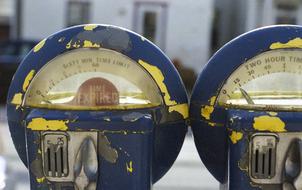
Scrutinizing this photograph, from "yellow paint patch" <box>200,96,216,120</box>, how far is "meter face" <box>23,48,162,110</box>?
16 cm

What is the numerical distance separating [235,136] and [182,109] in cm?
29

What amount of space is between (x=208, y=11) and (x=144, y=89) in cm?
1388

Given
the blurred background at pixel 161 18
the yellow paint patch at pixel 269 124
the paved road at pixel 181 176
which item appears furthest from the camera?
the blurred background at pixel 161 18

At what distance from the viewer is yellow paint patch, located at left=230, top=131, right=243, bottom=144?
1.91 m

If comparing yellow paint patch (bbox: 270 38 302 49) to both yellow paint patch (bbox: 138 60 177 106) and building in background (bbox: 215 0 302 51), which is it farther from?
building in background (bbox: 215 0 302 51)

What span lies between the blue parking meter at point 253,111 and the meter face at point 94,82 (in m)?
0.21

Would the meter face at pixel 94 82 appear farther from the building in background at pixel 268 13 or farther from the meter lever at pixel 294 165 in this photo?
the building in background at pixel 268 13

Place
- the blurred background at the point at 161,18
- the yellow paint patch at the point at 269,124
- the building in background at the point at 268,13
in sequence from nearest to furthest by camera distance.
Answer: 1. the yellow paint patch at the point at 269,124
2. the blurred background at the point at 161,18
3. the building in background at the point at 268,13

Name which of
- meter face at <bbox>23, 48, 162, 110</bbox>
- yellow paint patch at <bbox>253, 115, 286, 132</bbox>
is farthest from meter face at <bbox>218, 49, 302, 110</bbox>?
meter face at <bbox>23, 48, 162, 110</bbox>

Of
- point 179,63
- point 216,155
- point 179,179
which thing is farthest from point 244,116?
point 179,63

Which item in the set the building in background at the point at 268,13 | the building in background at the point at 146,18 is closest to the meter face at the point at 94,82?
the building in background at the point at 146,18

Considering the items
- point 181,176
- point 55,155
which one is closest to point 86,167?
point 55,155

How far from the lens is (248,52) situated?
2.03 metres

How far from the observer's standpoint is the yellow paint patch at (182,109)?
210cm
